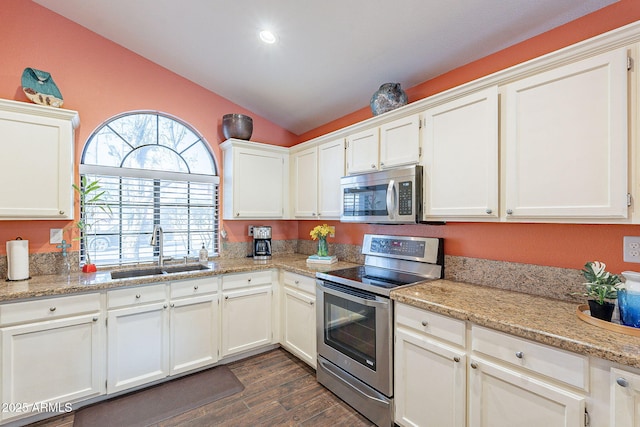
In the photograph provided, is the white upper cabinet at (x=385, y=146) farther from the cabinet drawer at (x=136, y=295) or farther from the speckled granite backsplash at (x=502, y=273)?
the cabinet drawer at (x=136, y=295)

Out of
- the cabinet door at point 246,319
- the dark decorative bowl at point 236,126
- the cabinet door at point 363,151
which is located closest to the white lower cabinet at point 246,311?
the cabinet door at point 246,319

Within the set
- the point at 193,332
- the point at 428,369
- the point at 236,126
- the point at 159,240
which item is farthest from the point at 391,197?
the point at 159,240

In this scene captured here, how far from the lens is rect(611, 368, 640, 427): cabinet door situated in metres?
1.08

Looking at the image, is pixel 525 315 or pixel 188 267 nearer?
pixel 525 315

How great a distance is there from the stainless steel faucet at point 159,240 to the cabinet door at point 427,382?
7.56ft

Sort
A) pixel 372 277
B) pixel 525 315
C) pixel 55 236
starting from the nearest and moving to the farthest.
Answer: pixel 525 315 → pixel 372 277 → pixel 55 236

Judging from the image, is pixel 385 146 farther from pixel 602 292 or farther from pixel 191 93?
pixel 191 93

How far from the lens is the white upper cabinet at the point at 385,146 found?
222 cm

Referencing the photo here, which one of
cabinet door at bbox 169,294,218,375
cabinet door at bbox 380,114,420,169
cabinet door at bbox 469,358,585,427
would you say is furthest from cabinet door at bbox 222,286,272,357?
cabinet door at bbox 469,358,585,427

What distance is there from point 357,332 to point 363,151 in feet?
4.90

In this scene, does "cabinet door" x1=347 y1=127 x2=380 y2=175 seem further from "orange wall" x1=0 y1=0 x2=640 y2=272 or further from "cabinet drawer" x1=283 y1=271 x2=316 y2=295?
"cabinet drawer" x1=283 y1=271 x2=316 y2=295

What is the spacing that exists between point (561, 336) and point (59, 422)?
3.05m

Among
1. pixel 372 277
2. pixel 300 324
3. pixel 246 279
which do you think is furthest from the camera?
pixel 246 279

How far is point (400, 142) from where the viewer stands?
91.0 inches
